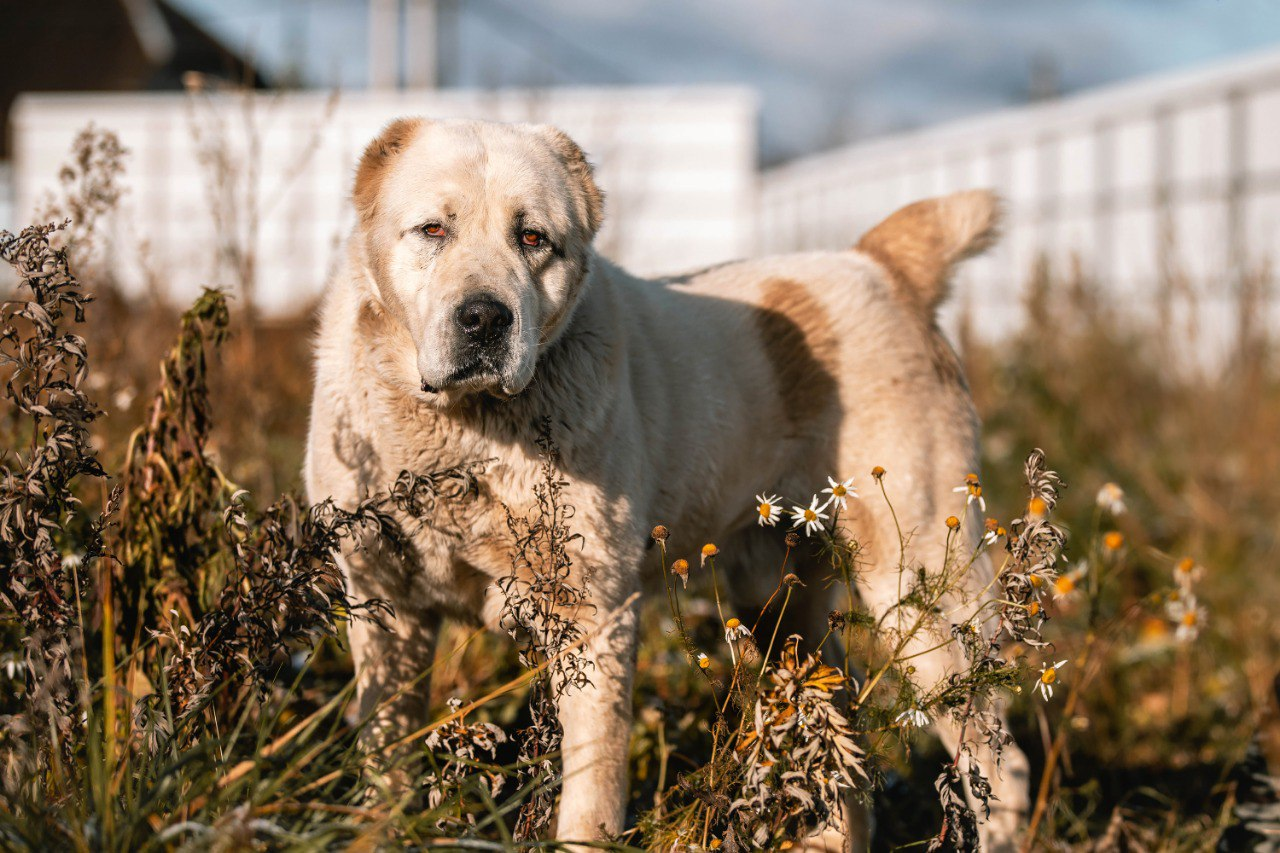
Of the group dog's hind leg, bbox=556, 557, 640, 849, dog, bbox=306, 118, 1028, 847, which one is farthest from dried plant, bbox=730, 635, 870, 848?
dog's hind leg, bbox=556, 557, 640, 849

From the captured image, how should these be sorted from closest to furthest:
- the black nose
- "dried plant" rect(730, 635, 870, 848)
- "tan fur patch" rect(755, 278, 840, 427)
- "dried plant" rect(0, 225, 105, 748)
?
"dried plant" rect(730, 635, 870, 848)
"dried plant" rect(0, 225, 105, 748)
the black nose
"tan fur patch" rect(755, 278, 840, 427)

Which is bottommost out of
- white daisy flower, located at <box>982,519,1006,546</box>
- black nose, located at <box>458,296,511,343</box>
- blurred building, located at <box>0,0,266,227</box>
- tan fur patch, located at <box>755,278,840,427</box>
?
white daisy flower, located at <box>982,519,1006,546</box>

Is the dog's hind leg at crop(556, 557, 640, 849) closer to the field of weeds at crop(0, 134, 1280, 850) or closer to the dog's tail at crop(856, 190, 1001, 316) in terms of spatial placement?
the field of weeds at crop(0, 134, 1280, 850)

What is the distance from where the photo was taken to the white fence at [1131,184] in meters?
8.28

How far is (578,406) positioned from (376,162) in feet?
2.71

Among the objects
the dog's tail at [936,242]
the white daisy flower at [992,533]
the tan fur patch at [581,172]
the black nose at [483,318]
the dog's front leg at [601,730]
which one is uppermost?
the tan fur patch at [581,172]

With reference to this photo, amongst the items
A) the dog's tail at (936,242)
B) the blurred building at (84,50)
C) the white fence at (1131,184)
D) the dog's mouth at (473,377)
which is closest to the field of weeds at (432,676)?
the dog's mouth at (473,377)

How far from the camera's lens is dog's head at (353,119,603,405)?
100 inches

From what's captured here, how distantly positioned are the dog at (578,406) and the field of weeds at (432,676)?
0.11m

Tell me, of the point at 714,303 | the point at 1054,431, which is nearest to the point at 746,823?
the point at 714,303

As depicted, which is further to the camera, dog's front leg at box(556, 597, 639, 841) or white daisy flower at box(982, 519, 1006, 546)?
dog's front leg at box(556, 597, 639, 841)

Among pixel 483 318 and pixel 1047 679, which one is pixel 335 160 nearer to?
pixel 483 318

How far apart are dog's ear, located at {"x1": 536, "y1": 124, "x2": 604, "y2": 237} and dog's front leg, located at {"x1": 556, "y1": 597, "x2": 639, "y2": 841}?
106 cm

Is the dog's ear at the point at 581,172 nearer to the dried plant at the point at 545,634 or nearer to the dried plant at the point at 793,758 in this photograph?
the dried plant at the point at 545,634
